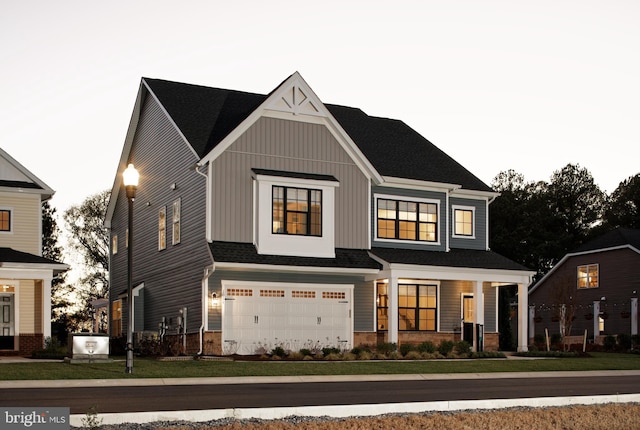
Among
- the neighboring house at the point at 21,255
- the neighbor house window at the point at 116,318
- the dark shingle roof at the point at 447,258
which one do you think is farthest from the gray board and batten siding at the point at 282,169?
the neighbor house window at the point at 116,318

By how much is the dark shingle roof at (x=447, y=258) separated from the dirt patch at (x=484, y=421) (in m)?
16.7

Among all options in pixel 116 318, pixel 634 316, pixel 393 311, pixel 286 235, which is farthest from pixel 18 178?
pixel 634 316

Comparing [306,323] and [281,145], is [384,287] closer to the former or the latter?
[306,323]

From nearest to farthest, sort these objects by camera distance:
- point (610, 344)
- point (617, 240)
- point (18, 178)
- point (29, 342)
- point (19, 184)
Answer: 1. point (29, 342)
2. point (19, 184)
3. point (18, 178)
4. point (610, 344)
5. point (617, 240)

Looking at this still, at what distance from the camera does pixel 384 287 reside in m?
34.1

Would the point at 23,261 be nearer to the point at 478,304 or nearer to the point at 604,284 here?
the point at 478,304

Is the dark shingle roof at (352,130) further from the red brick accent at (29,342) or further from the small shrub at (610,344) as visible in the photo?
the small shrub at (610,344)

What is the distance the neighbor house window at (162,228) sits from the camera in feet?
115

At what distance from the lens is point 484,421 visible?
13953mm

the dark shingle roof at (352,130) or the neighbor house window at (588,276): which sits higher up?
the dark shingle roof at (352,130)

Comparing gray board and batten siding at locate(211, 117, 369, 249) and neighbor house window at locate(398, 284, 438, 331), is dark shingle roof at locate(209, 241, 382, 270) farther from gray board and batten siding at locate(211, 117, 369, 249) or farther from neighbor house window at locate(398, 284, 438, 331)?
neighbor house window at locate(398, 284, 438, 331)

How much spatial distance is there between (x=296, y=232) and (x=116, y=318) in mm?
13325

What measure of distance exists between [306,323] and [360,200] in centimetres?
541

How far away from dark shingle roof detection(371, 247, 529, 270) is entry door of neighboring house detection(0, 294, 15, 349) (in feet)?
47.7
